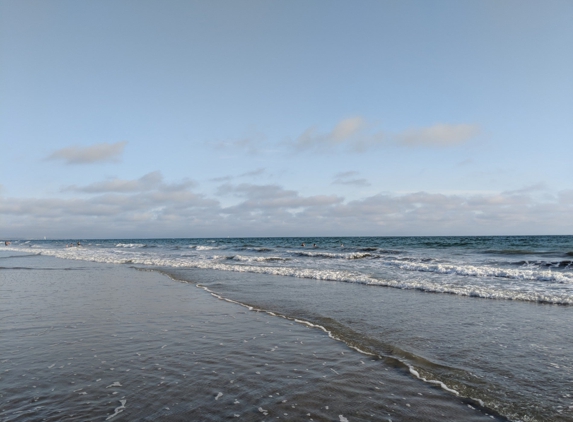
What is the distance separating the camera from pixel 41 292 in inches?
589

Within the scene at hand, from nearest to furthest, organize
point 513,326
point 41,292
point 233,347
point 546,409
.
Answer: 1. point 546,409
2. point 233,347
3. point 513,326
4. point 41,292

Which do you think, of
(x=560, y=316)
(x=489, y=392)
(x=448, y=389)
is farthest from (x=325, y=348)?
(x=560, y=316)

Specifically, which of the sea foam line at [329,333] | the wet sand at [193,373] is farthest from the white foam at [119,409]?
the sea foam line at [329,333]

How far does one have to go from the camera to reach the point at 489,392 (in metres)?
5.70

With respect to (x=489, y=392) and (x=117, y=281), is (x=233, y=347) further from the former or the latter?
(x=117, y=281)

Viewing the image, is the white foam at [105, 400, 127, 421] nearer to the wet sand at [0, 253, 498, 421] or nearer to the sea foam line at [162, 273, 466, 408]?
the wet sand at [0, 253, 498, 421]

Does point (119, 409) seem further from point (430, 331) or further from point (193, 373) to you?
point (430, 331)

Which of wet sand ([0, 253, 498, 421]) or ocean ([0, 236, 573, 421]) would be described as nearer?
wet sand ([0, 253, 498, 421])

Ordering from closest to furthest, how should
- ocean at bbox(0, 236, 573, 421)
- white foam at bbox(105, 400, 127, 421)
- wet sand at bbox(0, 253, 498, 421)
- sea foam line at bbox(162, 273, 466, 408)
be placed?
1. white foam at bbox(105, 400, 127, 421)
2. wet sand at bbox(0, 253, 498, 421)
3. ocean at bbox(0, 236, 573, 421)
4. sea foam line at bbox(162, 273, 466, 408)

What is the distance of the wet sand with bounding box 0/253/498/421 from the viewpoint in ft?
16.5

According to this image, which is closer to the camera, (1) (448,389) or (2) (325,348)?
(1) (448,389)

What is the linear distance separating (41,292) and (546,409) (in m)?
17.0

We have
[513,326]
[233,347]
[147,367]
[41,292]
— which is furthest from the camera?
[41,292]

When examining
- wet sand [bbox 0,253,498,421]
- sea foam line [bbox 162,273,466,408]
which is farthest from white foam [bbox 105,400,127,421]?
sea foam line [bbox 162,273,466,408]
